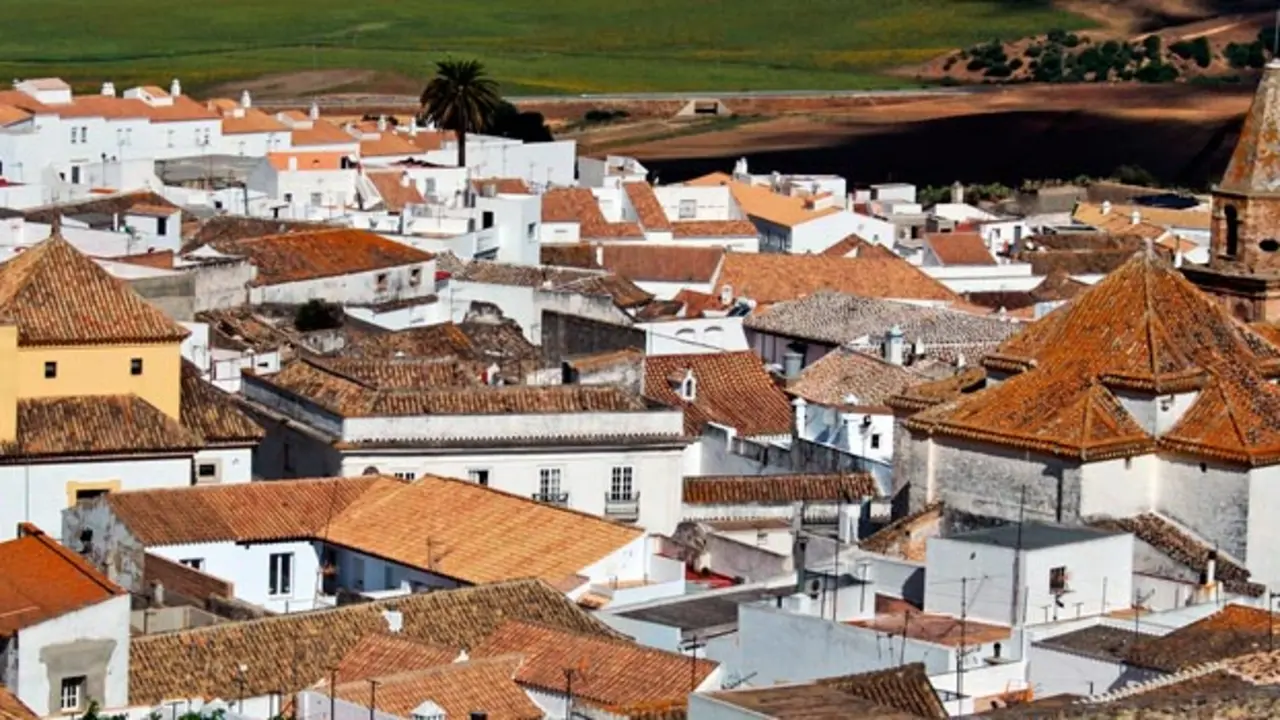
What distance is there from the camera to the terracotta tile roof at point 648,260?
71938 millimetres

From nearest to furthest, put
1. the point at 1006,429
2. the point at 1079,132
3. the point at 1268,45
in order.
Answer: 1. the point at 1006,429
2. the point at 1079,132
3. the point at 1268,45

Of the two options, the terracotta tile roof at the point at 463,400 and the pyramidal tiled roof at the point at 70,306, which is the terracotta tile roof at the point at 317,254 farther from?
the pyramidal tiled roof at the point at 70,306

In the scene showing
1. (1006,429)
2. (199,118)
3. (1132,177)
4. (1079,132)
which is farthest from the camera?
(1079,132)

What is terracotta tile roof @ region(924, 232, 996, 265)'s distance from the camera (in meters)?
75.8

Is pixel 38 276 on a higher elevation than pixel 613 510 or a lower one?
higher

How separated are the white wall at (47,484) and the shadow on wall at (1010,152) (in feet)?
225

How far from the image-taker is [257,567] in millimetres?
39406

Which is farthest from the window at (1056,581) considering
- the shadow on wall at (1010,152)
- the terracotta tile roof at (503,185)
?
the shadow on wall at (1010,152)

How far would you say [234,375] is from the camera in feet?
170

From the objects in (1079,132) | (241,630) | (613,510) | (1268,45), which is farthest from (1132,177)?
(241,630)

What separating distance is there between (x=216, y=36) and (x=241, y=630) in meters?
160

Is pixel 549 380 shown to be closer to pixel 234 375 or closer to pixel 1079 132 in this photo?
pixel 234 375

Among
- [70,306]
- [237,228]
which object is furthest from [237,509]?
[237,228]

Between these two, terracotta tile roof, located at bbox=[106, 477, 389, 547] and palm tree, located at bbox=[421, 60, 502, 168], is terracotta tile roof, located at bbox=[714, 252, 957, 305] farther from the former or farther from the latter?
terracotta tile roof, located at bbox=[106, 477, 389, 547]
